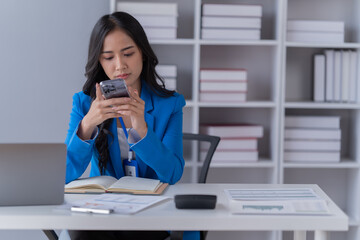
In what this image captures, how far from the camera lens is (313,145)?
3.03m

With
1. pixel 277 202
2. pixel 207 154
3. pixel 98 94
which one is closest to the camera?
pixel 277 202

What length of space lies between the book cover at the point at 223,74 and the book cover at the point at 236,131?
29cm

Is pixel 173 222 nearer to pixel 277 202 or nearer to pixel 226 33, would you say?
pixel 277 202

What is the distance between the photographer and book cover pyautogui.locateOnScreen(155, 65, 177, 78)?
115 inches

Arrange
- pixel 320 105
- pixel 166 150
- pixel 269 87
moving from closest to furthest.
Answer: pixel 166 150
pixel 320 105
pixel 269 87

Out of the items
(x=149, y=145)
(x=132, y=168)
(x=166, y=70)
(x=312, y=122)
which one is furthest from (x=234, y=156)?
(x=149, y=145)

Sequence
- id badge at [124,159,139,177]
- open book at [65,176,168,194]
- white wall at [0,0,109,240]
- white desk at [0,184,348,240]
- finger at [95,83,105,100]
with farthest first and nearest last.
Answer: white wall at [0,0,109,240] < id badge at [124,159,139,177] < finger at [95,83,105,100] < open book at [65,176,168,194] < white desk at [0,184,348,240]

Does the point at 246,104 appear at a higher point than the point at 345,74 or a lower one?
lower

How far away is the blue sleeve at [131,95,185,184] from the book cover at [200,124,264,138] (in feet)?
2.83

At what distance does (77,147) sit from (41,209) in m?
0.46

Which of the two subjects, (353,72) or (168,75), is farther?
(353,72)

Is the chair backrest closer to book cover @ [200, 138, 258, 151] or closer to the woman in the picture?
the woman

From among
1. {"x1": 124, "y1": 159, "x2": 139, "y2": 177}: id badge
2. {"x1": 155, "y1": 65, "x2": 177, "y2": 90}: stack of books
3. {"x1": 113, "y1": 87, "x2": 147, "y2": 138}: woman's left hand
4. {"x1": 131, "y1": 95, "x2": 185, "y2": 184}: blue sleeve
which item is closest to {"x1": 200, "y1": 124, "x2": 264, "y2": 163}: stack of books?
{"x1": 155, "y1": 65, "x2": 177, "y2": 90}: stack of books

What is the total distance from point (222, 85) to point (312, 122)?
2.02 feet
